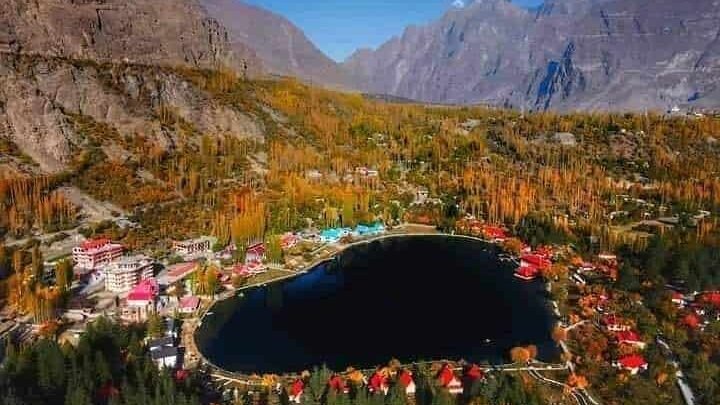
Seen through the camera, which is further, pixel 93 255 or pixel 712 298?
pixel 93 255

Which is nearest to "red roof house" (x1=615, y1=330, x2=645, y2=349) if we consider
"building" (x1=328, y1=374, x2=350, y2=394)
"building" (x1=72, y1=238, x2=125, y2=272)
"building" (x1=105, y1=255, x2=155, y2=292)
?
"building" (x1=328, y1=374, x2=350, y2=394)

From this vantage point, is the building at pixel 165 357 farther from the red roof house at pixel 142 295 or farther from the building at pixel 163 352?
the red roof house at pixel 142 295

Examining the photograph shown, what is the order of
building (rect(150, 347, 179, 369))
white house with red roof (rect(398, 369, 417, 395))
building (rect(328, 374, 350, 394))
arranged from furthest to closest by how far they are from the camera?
building (rect(150, 347, 179, 369))
white house with red roof (rect(398, 369, 417, 395))
building (rect(328, 374, 350, 394))

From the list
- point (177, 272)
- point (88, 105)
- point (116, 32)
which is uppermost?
point (116, 32)

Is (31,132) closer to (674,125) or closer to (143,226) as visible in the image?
(143,226)

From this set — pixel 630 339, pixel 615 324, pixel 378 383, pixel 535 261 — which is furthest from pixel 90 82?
pixel 630 339

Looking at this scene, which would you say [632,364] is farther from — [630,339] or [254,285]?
[254,285]

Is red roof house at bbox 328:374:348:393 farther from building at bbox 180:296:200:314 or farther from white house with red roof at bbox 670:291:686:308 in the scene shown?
white house with red roof at bbox 670:291:686:308
